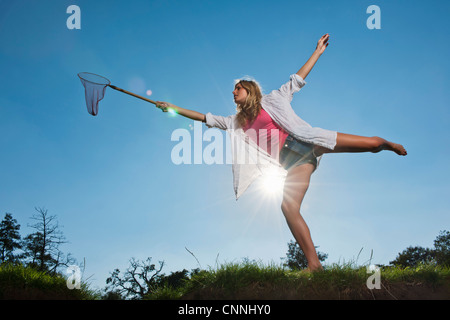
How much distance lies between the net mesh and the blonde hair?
2.62 metres

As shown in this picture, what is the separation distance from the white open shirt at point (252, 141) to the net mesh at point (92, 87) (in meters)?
2.18

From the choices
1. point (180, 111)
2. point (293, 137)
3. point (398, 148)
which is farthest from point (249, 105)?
point (398, 148)

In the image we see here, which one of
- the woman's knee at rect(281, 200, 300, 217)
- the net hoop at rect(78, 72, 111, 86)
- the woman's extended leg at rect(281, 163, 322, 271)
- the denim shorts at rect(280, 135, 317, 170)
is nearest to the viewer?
the woman's extended leg at rect(281, 163, 322, 271)

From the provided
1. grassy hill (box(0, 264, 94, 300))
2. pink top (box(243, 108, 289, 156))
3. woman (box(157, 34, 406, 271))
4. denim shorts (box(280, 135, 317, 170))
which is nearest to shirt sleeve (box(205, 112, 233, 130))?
woman (box(157, 34, 406, 271))

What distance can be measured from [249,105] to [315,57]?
156 cm

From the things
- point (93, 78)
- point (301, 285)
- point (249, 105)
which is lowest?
point (301, 285)

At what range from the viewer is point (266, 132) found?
5.17 meters

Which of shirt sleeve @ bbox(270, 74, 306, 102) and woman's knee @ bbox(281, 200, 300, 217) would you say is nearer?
woman's knee @ bbox(281, 200, 300, 217)

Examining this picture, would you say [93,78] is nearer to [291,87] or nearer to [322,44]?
[291,87]

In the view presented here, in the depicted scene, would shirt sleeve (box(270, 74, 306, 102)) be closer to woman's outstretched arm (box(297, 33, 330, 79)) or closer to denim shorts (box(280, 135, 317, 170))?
woman's outstretched arm (box(297, 33, 330, 79))

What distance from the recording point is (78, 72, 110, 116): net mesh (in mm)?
5812
